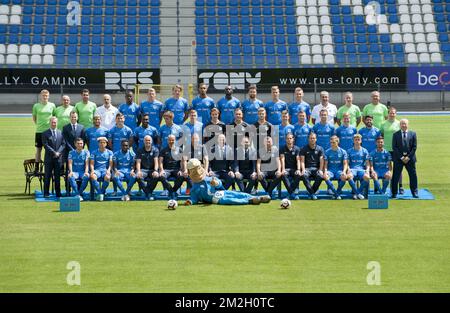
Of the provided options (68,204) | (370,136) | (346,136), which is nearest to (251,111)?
(346,136)

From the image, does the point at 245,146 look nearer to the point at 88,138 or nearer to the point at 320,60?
Answer: the point at 88,138

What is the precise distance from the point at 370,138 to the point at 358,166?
809 mm

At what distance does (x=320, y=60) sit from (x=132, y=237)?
3251 centimetres

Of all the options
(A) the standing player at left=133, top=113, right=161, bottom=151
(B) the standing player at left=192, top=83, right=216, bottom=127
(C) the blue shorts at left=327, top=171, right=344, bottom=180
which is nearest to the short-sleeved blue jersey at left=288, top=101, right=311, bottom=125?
(B) the standing player at left=192, top=83, right=216, bottom=127

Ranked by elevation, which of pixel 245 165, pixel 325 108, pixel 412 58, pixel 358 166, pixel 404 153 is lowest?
pixel 358 166

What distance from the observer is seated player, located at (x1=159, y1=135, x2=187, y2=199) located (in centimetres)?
1944

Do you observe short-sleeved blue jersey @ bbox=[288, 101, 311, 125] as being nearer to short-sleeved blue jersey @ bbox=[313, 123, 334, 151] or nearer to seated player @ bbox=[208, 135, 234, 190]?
short-sleeved blue jersey @ bbox=[313, 123, 334, 151]

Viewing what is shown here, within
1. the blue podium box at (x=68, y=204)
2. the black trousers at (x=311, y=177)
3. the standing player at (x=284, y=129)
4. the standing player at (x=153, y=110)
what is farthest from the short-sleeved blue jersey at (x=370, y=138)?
the blue podium box at (x=68, y=204)

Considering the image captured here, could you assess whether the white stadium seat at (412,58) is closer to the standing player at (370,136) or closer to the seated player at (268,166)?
the standing player at (370,136)

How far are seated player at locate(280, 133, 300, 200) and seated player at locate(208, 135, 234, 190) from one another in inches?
43.4

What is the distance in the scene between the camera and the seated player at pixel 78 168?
63.3 ft

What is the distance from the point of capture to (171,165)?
779 inches

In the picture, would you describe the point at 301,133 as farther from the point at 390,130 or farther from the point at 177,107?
the point at 177,107

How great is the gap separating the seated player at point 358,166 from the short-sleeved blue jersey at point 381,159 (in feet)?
0.59
